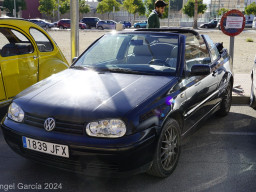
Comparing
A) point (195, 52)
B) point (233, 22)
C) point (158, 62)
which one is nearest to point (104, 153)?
point (158, 62)

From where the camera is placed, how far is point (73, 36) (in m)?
7.05

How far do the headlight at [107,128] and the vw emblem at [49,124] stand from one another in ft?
1.12

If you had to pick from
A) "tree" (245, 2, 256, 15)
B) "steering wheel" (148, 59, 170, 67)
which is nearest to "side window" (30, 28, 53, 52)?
"steering wheel" (148, 59, 170, 67)

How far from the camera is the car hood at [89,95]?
9.56 feet

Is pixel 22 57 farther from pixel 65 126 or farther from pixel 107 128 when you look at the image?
pixel 107 128

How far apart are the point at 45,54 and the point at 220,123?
10.7ft

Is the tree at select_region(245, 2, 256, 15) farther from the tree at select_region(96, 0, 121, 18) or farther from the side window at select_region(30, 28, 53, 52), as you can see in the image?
the side window at select_region(30, 28, 53, 52)

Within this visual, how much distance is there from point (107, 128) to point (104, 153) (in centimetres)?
22

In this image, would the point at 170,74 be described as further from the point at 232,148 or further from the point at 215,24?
the point at 215,24

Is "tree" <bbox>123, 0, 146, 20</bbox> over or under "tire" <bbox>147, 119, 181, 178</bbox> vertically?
over

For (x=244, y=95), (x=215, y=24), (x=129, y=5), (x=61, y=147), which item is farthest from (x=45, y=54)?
(x=129, y=5)

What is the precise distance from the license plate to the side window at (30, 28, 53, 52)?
304 centimetres

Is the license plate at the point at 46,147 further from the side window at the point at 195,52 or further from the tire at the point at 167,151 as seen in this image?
the side window at the point at 195,52

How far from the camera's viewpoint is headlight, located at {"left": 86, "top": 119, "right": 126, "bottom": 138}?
2807mm
